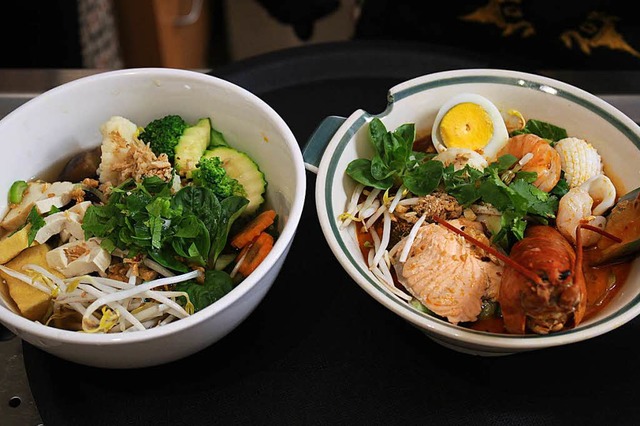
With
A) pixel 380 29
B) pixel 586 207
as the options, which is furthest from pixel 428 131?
pixel 380 29

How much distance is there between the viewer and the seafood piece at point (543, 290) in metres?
1.19

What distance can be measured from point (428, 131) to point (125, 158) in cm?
81

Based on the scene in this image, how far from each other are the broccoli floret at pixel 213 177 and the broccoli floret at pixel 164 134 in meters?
0.09

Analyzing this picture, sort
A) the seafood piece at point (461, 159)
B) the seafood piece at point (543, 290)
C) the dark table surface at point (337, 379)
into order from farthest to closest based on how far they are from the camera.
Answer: the seafood piece at point (461, 159) < the dark table surface at point (337, 379) < the seafood piece at point (543, 290)

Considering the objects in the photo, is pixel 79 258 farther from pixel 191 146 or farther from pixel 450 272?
pixel 450 272

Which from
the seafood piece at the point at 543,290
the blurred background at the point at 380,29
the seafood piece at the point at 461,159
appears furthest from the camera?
the blurred background at the point at 380,29

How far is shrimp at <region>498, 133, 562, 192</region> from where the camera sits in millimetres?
1573

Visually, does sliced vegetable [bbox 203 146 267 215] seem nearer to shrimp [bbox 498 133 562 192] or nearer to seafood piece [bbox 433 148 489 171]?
seafood piece [bbox 433 148 489 171]

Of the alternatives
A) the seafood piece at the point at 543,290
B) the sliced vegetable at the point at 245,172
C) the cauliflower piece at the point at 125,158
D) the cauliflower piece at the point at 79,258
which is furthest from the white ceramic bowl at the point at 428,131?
the cauliflower piece at the point at 79,258

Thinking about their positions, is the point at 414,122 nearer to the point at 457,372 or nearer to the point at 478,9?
the point at 457,372

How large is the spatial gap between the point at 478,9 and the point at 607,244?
1224mm

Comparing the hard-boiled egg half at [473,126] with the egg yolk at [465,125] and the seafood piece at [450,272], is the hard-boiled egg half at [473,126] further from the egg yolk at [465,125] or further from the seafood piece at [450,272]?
the seafood piece at [450,272]

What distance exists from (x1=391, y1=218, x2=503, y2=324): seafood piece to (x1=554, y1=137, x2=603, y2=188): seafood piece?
0.31 meters

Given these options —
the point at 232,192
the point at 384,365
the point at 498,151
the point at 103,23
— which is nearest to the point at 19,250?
the point at 232,192
